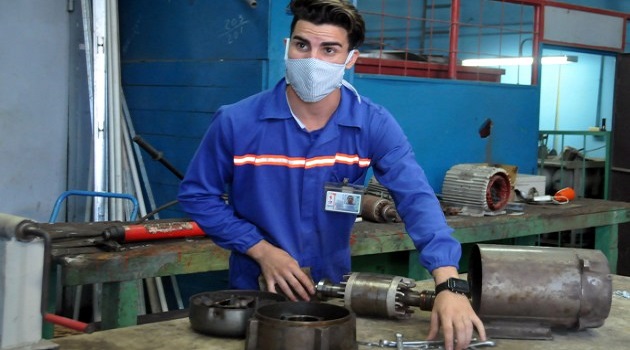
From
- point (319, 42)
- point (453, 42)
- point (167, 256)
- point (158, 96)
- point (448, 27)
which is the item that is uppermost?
point (448, 27)

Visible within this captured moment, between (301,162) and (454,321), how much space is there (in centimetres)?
56

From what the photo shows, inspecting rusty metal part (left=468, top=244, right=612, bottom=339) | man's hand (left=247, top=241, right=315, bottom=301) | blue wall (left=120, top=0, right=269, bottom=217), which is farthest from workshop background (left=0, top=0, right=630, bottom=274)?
rusty metal part (left=468, top=244, right=612, bottom=339)

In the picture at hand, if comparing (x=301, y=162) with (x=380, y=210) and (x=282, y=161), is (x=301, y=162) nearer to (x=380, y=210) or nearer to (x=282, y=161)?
(x=282, y=161)

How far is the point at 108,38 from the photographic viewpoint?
11.6ft

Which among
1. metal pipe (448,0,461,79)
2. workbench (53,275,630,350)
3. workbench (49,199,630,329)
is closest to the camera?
workbench (53,275,630,350)

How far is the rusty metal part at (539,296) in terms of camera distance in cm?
164

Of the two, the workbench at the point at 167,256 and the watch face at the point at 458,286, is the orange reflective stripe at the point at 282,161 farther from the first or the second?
the workbench at the point at 167,256

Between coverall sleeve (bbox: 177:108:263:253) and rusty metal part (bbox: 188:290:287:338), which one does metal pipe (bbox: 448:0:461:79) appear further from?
rusty metal part (bbox: 188:290:287:338)

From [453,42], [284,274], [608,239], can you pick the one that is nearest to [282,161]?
[284,274]

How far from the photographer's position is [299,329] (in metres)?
1.34

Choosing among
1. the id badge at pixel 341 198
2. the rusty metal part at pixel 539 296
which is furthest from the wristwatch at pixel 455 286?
the id badge at pixel 341 198

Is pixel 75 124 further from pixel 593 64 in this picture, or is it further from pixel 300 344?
pixel 593 64

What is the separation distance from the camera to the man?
1.78 metres

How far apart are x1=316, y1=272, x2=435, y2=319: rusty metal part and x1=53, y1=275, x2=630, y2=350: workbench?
3cm
